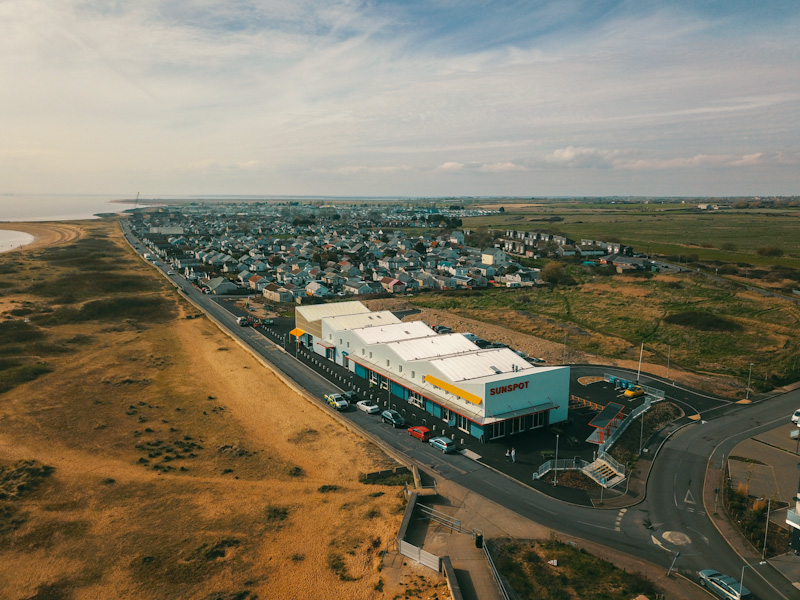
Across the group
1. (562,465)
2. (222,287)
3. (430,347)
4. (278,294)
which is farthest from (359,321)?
(222,287)

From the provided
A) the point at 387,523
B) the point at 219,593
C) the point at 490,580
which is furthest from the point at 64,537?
the point at 490,580

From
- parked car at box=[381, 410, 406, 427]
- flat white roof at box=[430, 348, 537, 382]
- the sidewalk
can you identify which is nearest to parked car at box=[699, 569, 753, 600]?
the sidewalk

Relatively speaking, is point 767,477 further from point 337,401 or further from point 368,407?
point 337,401

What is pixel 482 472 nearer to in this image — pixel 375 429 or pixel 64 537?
pixel 375 429

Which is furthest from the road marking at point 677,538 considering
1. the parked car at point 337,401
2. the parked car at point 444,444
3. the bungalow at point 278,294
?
the bungalow at point 278,294

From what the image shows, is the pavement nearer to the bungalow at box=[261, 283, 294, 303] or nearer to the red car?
the red car

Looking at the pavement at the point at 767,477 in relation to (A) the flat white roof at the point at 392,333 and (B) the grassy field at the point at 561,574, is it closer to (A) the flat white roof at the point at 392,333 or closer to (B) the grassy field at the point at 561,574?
(B) the grassy field at the point at 561,574

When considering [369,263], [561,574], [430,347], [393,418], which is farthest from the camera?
[369,263]
